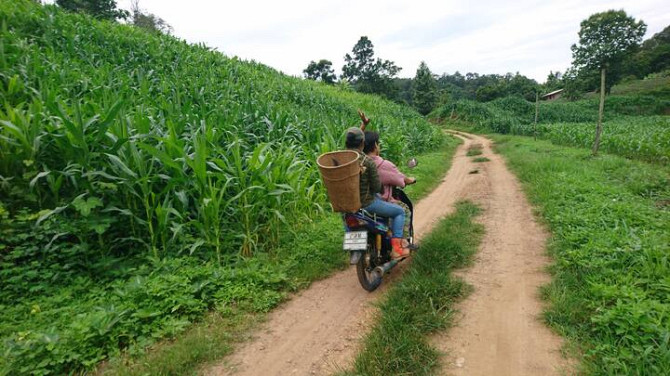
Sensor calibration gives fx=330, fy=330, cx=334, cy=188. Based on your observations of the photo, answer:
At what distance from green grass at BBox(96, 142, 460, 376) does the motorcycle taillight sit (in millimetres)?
894

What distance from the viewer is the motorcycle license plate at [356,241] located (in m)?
3.53

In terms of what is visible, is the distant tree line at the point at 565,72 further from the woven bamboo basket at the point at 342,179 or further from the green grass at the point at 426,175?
the woven bamboo basket at the point at 342,179

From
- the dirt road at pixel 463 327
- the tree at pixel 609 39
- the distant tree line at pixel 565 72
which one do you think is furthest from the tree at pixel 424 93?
the dirt road at pixel 463 327

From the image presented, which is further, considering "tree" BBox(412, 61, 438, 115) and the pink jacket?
"tree" BBox(412, 61, 438, 115)

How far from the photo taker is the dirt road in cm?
261

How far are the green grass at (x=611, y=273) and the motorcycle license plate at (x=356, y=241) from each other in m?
1.80

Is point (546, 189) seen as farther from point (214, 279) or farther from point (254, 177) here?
point (214, 279)

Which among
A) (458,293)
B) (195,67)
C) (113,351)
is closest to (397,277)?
(458,293)

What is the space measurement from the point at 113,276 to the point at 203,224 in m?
1.14

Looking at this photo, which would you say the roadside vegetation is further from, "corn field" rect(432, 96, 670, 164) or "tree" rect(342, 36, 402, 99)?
"tree" rect(342, 36, 402, 99)

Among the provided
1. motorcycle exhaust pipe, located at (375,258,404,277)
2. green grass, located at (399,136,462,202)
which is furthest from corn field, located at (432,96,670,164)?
motorcycle exhaust pipe, located at (375,258,404,277)

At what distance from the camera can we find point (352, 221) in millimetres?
3750

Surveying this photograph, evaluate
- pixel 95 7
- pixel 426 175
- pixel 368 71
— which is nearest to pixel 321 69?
pixel 368 71

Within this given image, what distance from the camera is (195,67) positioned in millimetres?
11648
